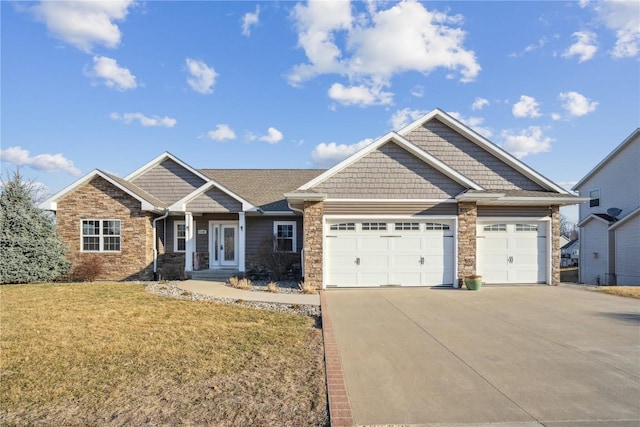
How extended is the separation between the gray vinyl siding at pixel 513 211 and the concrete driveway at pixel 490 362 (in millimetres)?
4597

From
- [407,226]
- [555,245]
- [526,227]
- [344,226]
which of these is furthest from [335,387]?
[555,245]

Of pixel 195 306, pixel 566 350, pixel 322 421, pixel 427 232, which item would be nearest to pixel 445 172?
pixel 427 232

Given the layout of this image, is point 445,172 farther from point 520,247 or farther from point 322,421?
point 322,421

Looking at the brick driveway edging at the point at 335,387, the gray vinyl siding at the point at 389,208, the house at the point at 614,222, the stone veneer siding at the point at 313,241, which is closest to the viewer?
the brick driveway edging at the point at 335,387

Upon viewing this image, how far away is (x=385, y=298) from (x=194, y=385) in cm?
770

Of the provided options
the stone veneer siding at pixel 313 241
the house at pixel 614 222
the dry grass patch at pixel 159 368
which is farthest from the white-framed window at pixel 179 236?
the house at pixel 614 222

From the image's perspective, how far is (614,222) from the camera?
21578 millimetres

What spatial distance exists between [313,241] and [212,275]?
551cm

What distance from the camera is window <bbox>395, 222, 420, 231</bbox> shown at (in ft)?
45.6

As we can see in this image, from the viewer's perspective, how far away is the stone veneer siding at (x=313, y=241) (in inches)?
529

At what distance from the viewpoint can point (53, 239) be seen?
1526 centimetres

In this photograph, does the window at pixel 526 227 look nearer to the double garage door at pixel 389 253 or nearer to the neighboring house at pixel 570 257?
the double garage door at pixel 389 253

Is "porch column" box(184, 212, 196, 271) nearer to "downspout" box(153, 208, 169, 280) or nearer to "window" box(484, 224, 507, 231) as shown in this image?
"downspout" box(153, 208, 169, 280)

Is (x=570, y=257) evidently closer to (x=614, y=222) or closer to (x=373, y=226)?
(x=614, y=222)
